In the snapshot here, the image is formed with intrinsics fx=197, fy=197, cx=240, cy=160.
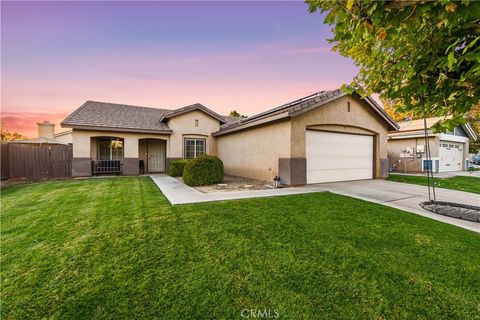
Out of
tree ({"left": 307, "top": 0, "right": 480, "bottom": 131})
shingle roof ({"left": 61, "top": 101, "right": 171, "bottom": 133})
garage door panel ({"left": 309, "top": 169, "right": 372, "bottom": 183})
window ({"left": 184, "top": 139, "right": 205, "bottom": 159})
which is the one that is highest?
shingle roof ({"left": 61, "top": 101, "right": 171, "bottom": 133})

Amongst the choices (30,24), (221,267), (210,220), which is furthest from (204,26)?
(221,267)

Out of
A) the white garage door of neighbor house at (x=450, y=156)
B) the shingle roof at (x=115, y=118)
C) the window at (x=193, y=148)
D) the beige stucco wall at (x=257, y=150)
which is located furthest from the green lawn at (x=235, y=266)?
the white garage door of neighbor house at (x=450, y=156)

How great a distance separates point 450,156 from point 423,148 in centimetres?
518

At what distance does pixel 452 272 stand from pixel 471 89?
112 inches

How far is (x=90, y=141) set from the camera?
43.5 ft

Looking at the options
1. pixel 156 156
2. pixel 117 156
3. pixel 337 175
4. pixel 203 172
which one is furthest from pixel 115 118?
pixel 337 175

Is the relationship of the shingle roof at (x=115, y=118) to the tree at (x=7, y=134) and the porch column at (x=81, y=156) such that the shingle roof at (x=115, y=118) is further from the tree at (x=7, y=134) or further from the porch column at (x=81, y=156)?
the tree at (x=7, y=134)

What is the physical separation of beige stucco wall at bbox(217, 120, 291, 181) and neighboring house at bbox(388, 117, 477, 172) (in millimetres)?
14022

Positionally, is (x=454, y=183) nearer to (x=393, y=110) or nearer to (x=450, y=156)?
(x=393, y=110)

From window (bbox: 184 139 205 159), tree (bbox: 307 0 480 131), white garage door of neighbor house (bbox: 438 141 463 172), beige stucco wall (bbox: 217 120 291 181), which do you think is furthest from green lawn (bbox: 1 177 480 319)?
white garage door of neighbor house (bbox: 438 141 463 172)

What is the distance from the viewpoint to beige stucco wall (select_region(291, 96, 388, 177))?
8.88 m

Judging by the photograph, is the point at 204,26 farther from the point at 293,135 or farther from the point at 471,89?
the point at 471,89

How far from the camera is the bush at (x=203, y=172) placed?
9.11m

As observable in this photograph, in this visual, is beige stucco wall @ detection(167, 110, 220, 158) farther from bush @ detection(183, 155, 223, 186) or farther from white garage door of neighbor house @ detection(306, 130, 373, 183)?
white garage door of neighbor house @ detection(306, 130, 373, 183)
